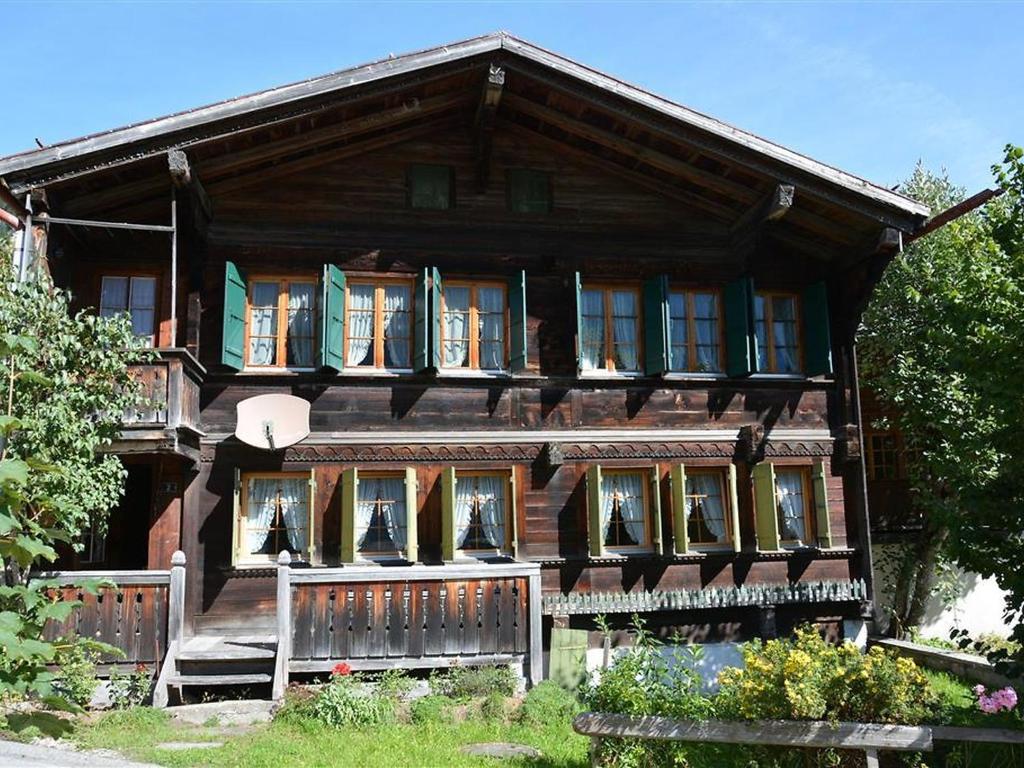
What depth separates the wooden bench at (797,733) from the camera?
631 cm

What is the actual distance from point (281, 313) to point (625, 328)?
545 cm

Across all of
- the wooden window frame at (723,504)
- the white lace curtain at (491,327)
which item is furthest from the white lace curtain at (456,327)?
the wooden window frame at (723,504)

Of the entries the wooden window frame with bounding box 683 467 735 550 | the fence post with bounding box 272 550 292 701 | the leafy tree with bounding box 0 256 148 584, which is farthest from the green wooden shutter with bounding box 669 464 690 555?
the leafy tree with bounding box 0 256 148 584

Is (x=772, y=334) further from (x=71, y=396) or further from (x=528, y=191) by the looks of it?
(x=71, y=396)

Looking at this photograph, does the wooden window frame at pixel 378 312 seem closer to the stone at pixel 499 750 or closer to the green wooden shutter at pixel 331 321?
the green wooden shutter at pixel 331 321

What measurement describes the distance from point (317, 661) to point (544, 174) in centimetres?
828

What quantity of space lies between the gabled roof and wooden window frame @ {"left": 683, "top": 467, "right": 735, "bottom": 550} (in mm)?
4753

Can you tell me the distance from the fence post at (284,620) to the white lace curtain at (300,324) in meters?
3.64

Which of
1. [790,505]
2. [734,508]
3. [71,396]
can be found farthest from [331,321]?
[790,505]

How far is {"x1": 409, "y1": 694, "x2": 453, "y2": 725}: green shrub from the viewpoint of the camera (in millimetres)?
9070

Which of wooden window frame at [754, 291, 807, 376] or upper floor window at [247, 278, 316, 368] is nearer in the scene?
upper floor window at [247, 278, 316, 368]

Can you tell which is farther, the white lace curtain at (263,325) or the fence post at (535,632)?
the white lace curtain at (263,325)

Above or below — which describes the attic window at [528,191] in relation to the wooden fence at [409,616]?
above

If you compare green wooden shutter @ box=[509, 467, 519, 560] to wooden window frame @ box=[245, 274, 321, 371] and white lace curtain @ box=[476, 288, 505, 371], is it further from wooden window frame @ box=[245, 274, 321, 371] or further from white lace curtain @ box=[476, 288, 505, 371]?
wooden window frame @ box=[245, 274, 321, 371]
